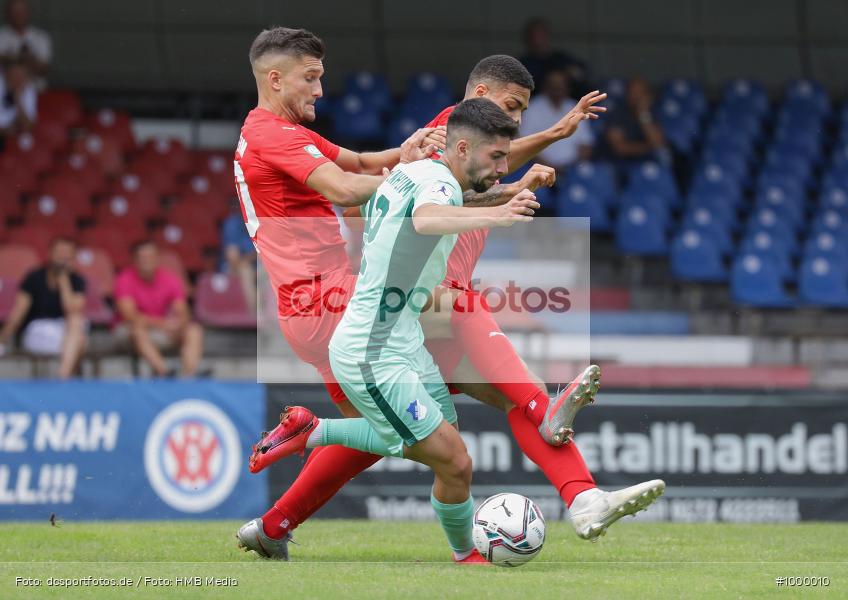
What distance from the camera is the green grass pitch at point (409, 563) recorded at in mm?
5398

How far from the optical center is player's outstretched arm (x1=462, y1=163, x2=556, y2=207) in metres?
6.03

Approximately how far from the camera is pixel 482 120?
19.5 ft

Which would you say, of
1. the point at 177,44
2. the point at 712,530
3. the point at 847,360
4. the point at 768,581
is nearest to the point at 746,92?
the point at 847,360

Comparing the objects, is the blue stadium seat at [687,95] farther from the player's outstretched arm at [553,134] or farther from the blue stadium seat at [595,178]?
the player's outstretched arm at [553,134]

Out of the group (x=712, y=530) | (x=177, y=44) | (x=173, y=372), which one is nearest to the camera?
(x=712, y=530)

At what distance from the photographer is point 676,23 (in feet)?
61.2

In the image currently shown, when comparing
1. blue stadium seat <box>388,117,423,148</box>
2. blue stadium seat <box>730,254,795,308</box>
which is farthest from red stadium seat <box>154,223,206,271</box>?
blue stadium seat <box>730,254,795,308</box>

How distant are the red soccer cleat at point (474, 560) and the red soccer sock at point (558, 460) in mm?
554

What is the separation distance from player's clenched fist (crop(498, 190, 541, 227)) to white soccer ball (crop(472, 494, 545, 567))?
1471mm

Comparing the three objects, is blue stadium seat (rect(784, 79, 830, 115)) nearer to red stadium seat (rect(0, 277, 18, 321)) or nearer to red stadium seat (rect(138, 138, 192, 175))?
red stadium seat (rect(138, 138, 192, 175))

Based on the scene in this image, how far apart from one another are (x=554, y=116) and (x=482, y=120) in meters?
9.33

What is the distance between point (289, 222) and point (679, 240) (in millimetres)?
9455

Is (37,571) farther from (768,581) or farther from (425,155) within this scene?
(768,581)

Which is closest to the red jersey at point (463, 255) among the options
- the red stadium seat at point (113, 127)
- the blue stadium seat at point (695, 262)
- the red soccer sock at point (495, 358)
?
the red soccer sock at point (495, 358)
